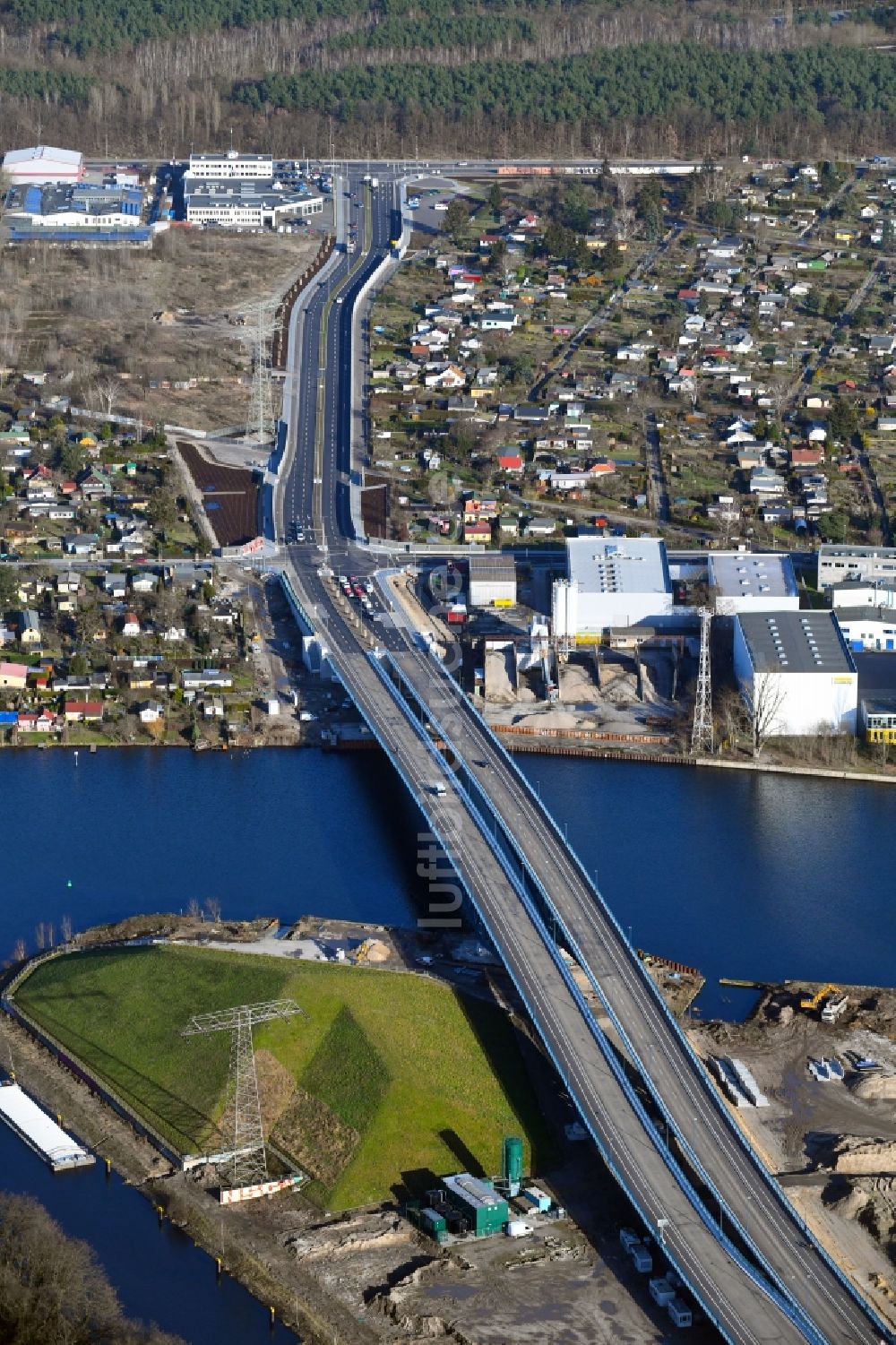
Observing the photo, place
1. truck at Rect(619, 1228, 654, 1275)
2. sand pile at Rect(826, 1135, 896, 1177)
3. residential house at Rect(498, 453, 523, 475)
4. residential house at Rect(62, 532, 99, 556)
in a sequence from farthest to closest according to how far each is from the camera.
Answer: residential house at Rect(498, 453, 523, 475) → residential house at Rect(62, 532, 99, 556) → sand pile at Rect(826, 1135, 896, 1177) → truck at Rect(619, 1228, 654, 1275)

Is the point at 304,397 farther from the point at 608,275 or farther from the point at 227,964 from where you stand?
the point at 227,964

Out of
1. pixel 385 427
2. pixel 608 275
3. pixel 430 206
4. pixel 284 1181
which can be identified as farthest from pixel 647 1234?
pixel 430 206

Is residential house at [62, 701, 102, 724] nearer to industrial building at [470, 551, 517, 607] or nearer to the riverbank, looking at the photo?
industrial building at [470, 551, 517, 607]

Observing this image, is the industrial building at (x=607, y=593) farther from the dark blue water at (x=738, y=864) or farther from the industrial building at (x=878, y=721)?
the industrial building at (x=878, y=721)

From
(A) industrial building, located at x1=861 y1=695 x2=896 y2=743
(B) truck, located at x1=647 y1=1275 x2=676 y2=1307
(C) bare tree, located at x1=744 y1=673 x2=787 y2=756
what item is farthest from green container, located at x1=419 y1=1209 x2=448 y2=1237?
(A) industrial building, located at x1=861 y1=695 x2=896 y2=743

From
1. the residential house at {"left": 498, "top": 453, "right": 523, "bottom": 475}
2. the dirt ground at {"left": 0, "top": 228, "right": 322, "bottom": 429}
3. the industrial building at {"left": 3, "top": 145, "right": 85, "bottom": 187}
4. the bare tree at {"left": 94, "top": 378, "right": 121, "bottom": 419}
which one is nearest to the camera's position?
the residential house at {"left": 498, "top": 453, "right": 523, "bottom": 475}

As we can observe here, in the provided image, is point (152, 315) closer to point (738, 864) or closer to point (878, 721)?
point (878, 721)
